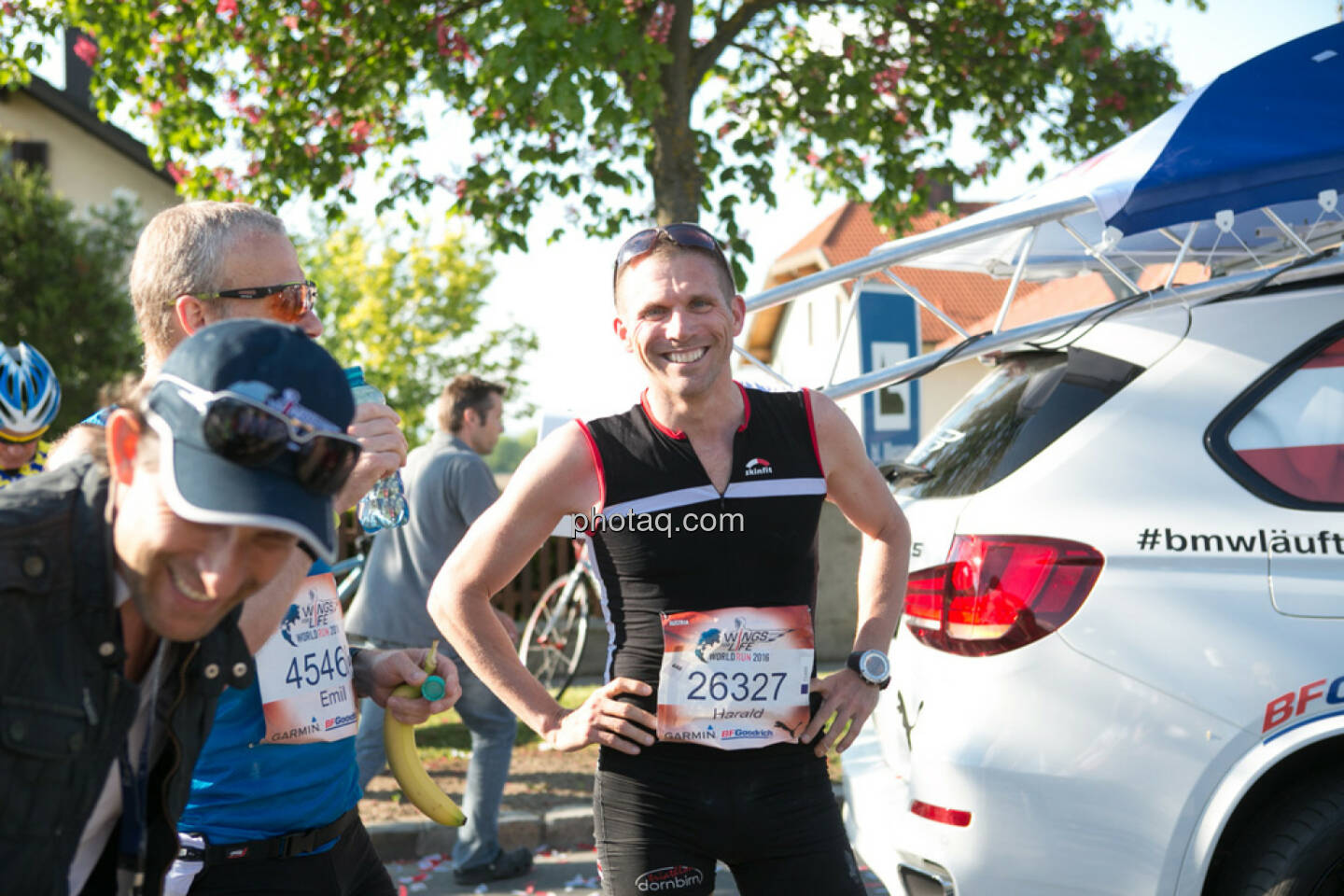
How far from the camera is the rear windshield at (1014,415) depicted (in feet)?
11.1

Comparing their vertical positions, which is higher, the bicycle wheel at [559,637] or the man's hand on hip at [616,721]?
the man's hand on hip at [616,721]

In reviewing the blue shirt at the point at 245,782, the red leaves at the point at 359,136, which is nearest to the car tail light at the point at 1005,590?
the blue shirt at the point at 245,782

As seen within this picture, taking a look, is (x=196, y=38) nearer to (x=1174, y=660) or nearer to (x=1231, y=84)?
(x=1231, y=84)

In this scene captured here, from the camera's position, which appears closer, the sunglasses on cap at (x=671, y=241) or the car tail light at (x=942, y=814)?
the sunglasses on cap at (x=671, y=241)

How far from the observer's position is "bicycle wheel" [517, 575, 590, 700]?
10578 millimetres

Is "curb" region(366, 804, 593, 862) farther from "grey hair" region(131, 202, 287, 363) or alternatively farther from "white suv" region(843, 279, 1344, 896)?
"grey hair" region(131, 202, 287, 363)

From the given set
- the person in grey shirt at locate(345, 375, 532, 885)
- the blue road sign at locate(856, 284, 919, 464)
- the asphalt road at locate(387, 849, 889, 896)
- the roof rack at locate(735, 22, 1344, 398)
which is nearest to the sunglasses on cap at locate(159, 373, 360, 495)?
the roof rack at locate(735, 22, 1344, 398)

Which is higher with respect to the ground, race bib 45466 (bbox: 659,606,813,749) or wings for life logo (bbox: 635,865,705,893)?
race bib 45466 (bbox: 659,606,813,749)

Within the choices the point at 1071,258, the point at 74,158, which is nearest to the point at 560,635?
the point at 1071,258

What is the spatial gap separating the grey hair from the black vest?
824 mm

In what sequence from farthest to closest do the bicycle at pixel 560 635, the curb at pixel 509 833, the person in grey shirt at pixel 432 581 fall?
1. the bicycle at pixel 560 635
2. the curb at pixel 509 833
3. the person in grey shirt at pixel 432 581

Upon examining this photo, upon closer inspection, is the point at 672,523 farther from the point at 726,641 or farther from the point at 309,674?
the point at 309,674

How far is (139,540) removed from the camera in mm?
1238

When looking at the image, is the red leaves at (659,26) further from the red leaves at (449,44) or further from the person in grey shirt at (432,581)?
the person in grey shirt at (432,581)
